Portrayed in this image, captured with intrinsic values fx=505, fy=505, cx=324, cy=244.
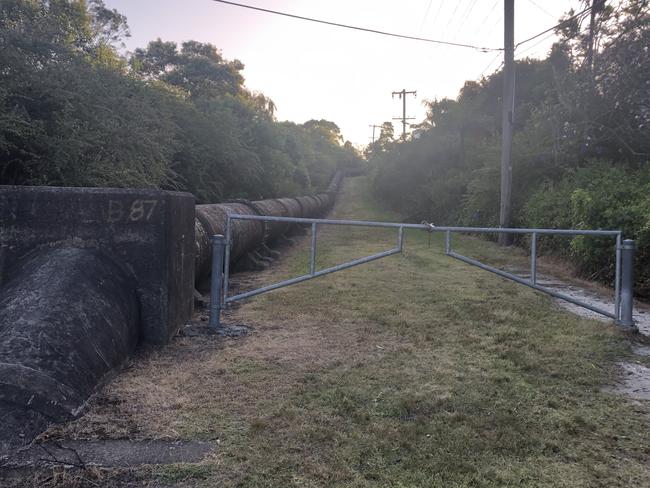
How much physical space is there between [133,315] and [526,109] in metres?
22.8

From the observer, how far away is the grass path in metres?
2.75

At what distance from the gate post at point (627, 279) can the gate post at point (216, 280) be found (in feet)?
14.5

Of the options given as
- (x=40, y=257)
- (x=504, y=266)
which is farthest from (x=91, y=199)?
(x=504, y=266)

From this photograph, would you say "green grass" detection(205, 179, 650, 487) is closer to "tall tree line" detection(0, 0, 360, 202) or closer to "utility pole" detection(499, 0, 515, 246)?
"tall tree line" detection(0, 0, 360, 202)

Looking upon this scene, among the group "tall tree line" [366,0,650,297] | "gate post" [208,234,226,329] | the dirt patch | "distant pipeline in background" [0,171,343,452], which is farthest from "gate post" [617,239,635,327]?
the dirt patch

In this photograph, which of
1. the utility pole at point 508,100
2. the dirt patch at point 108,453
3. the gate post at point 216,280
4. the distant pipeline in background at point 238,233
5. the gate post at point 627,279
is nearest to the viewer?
the dirt patch at point 108,453

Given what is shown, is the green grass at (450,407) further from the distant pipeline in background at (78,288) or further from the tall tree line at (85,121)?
the tall tree line at (85,121)

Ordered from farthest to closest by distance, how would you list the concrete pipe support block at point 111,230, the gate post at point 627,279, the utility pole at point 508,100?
the utility pole at point 508,100 < the gate post at point 627,279 < the concrete pipe support block at point 111,230

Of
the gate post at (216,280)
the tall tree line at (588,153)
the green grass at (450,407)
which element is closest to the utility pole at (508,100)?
the tall tree line at (588,153)

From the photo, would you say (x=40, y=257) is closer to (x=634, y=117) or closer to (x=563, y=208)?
(x=563, y=208)

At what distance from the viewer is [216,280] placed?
5.36m

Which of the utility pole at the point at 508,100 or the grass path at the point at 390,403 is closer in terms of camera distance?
the grass path at the point at 390,403

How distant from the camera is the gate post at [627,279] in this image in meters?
5.56

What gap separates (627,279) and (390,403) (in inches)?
141
